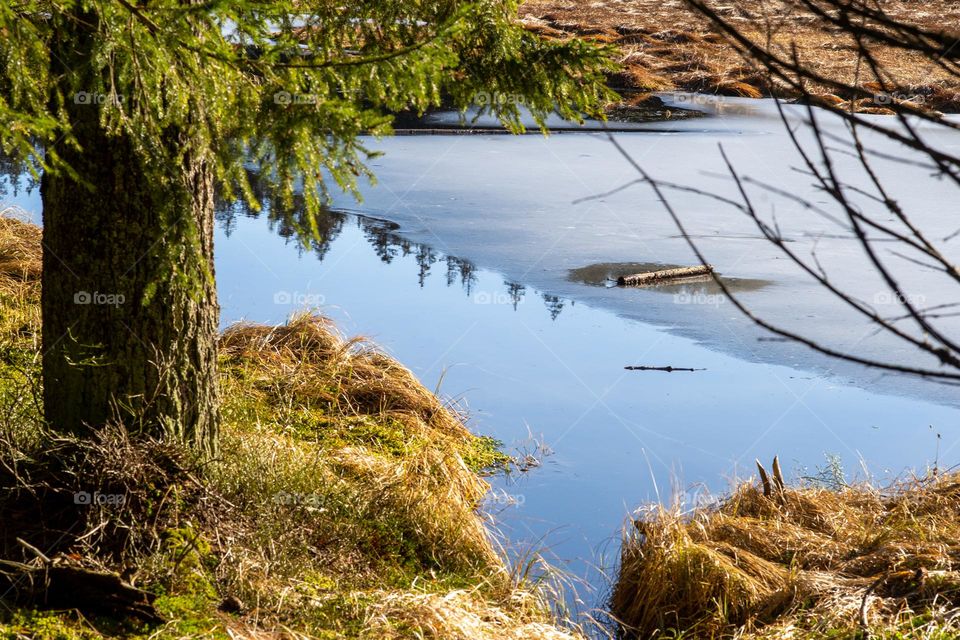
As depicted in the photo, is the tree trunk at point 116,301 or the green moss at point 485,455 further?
the green moss at point 485,455

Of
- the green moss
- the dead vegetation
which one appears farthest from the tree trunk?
the dead vegetation

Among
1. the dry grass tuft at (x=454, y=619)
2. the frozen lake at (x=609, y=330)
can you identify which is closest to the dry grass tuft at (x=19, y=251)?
the frozen lake at (x=609, y=330)

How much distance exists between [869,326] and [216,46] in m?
6.33

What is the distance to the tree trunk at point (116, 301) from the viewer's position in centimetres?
412

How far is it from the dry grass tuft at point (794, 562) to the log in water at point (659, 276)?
3.51 metres

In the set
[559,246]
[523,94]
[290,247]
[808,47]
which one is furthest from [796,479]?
[808,47]

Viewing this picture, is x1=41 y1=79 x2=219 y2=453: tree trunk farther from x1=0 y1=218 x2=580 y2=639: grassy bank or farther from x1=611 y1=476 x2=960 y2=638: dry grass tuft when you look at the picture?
x1=611 y1=476 x2=960 y2=638: dry grass tuft

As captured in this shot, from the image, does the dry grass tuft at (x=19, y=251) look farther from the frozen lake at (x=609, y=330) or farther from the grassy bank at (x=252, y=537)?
the grassy bank at (x=252, y=537)

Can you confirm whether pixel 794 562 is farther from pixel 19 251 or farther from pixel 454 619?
pixel 19 251

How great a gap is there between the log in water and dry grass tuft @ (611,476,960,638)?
3508 mm

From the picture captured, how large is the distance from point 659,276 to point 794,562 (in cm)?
444

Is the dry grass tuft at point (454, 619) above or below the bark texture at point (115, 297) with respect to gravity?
below

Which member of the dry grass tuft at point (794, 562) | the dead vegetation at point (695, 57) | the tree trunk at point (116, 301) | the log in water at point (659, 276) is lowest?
the dry grass tuft at point (794, 562)

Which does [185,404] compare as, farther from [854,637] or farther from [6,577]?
[854,637]
